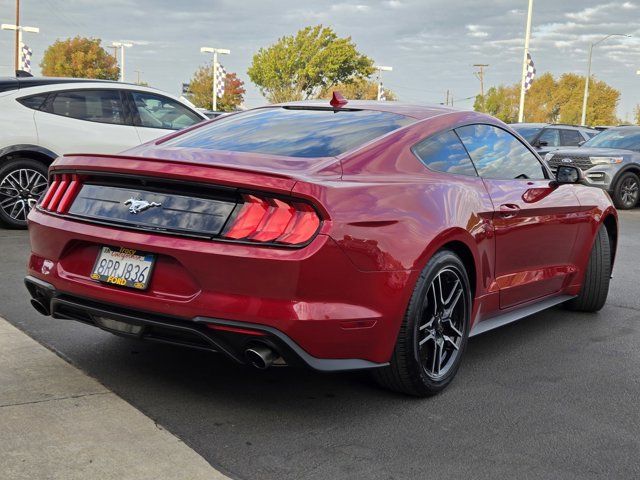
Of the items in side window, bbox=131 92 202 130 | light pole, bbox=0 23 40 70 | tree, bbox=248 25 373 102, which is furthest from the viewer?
tree, bbox=248 25 373 102

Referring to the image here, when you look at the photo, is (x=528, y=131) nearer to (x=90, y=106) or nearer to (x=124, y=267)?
(x=90, y=106)

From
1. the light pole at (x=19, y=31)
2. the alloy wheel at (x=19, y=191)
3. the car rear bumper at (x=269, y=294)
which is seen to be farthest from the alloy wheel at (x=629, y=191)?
the light pole at (x=19, y=31)

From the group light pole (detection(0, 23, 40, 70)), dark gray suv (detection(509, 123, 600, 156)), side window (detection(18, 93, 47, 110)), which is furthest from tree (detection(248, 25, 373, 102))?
side window (detection(18, 93, 47, 110))

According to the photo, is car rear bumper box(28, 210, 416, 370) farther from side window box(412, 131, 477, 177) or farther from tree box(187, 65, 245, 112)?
tree box(187, 65, 245, 112)

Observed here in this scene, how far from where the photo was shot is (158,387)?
12.6 feet

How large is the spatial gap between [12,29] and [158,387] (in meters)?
58.0

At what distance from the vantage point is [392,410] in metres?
3.71

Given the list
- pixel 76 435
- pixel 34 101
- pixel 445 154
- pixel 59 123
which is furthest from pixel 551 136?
pixel 76 435

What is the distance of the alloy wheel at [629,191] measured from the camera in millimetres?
14859

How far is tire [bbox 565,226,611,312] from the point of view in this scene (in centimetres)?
574

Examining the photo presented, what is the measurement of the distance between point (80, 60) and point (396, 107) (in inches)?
2860

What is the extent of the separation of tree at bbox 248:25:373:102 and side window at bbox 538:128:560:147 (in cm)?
4973

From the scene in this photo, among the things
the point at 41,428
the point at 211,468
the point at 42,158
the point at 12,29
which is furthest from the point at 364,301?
the point at 12,29

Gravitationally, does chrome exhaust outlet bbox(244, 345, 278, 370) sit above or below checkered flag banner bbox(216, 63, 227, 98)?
below
